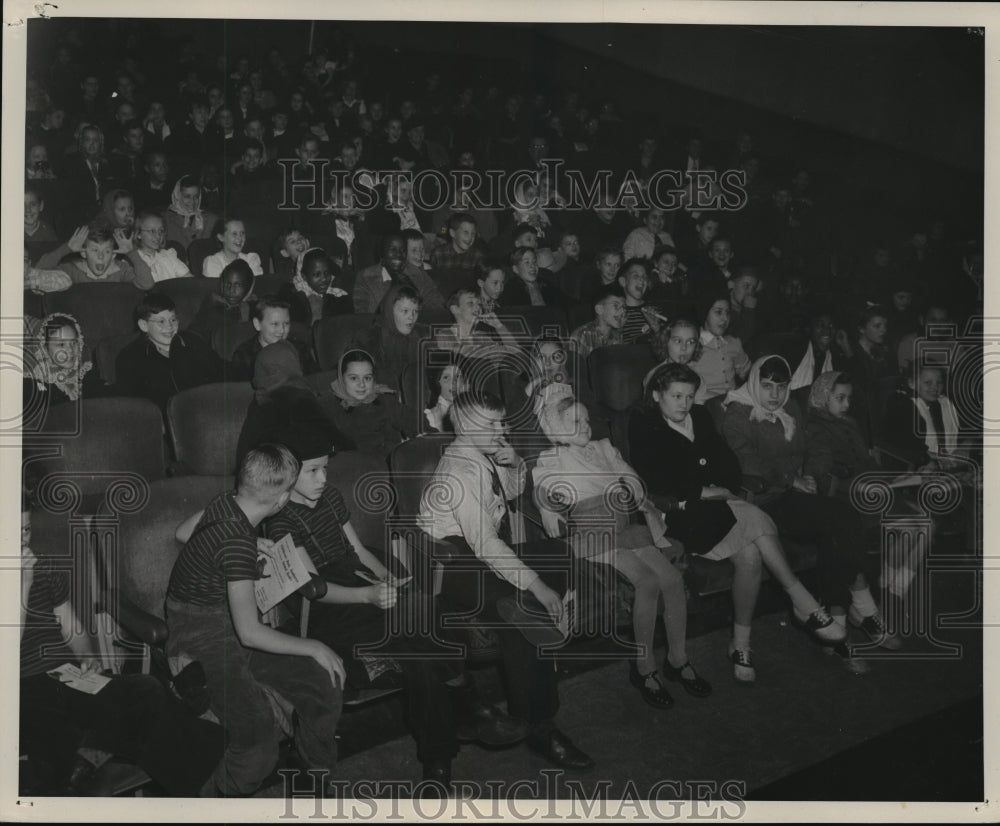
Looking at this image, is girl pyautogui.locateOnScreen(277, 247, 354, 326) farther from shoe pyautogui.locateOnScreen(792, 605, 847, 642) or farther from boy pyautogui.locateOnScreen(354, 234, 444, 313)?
shoe pyautogui.locateOnScreen(792, 605, 847, 642)

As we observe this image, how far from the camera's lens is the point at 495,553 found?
351cm

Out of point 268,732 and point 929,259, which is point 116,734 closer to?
point 268,732

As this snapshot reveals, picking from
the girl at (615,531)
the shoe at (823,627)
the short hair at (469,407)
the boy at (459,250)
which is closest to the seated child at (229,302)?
the boy at (459,250)

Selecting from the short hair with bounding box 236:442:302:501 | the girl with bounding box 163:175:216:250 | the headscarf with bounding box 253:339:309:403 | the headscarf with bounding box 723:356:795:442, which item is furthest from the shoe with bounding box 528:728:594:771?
the girl with bounding box 163:175:216:250

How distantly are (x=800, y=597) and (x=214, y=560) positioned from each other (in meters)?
2.02

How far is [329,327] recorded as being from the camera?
3574 millimetres

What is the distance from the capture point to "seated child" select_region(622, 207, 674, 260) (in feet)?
12.0

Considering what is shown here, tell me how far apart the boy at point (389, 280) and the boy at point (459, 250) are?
0.25 feet

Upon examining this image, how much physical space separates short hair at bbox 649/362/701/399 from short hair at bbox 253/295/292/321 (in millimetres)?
1315

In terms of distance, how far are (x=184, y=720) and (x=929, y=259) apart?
2.97 metres

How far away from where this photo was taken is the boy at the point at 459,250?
3.58m

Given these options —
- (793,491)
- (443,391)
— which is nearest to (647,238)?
(443,391)

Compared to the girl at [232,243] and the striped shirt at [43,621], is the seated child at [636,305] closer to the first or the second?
the girl at [232,243]

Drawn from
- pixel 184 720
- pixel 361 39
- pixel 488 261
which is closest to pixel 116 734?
pixel 184 720
